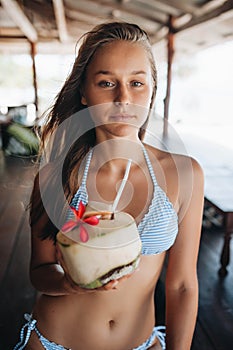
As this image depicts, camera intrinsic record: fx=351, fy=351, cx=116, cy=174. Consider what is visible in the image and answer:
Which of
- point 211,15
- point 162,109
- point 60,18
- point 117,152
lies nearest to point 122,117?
point 117,152

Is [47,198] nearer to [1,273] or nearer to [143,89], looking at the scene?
[143,89]

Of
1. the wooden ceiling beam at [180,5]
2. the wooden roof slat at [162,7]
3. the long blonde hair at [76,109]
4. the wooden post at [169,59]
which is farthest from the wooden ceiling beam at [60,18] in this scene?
the long blonde hair at [76,109]

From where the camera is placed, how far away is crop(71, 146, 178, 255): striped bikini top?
0.83 m

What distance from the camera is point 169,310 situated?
0.95 m

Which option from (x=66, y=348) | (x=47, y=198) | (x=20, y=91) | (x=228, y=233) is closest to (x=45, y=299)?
(x=66, y=348)

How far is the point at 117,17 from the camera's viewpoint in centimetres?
277

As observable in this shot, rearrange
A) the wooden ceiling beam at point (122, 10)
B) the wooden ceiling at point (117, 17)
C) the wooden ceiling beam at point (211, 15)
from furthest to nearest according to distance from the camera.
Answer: the wooden ceiling beam at point (122, 10), the wooden ceiling at point (117, 17), the wooden ceiling beam at point (211, 15)

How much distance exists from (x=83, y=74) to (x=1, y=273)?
1.62 metres

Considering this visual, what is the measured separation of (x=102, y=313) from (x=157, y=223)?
0.91ft

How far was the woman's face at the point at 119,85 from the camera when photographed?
812 mm

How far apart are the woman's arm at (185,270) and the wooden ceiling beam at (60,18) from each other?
351 centimetres

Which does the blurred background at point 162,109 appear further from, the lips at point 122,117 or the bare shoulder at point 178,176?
the lips at point 122,117

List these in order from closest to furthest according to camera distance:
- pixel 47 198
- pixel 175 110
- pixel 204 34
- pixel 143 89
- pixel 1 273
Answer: pixel 143 89 < pixel 47 198 < pixel 1 273 < pixel 204 34 < pixel 175 110

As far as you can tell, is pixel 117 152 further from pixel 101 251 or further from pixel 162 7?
pixel 162 7
